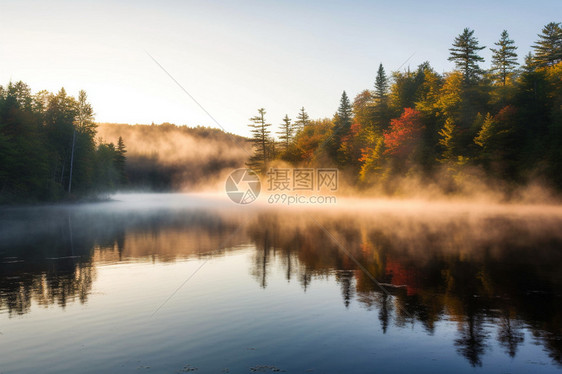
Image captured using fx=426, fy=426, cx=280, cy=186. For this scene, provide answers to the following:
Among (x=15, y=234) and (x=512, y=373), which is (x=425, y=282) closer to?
(x=512, y=373)

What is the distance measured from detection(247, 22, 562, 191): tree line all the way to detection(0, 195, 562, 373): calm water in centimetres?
4274

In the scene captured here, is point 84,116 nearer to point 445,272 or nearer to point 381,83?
point 381,83

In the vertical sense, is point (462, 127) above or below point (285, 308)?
above

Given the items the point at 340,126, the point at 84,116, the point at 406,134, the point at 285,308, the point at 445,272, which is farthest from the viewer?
the point at 340,126

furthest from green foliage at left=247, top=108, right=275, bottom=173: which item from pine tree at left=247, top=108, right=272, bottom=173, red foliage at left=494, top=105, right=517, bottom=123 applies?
red foliage at left=494, top=105, right=517, bottom=123

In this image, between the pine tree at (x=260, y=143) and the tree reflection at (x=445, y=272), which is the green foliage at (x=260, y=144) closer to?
the pine tree at (x=260, y=143)

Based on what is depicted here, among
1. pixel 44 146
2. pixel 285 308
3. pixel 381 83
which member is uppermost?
pixel 381 83

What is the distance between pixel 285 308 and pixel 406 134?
72.6 meters

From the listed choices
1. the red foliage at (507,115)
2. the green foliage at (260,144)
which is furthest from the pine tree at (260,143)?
the red foliage at (507,115)

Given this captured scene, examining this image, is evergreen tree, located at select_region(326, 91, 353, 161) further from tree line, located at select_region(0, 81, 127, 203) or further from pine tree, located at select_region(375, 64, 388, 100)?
tree line, located at select_region(0, 81, 127, 203)

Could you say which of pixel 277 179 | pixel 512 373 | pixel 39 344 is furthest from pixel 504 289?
pixel 277 179

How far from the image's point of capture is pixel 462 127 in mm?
71062

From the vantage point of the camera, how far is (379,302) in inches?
511

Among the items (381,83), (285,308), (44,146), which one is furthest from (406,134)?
(285,308)
